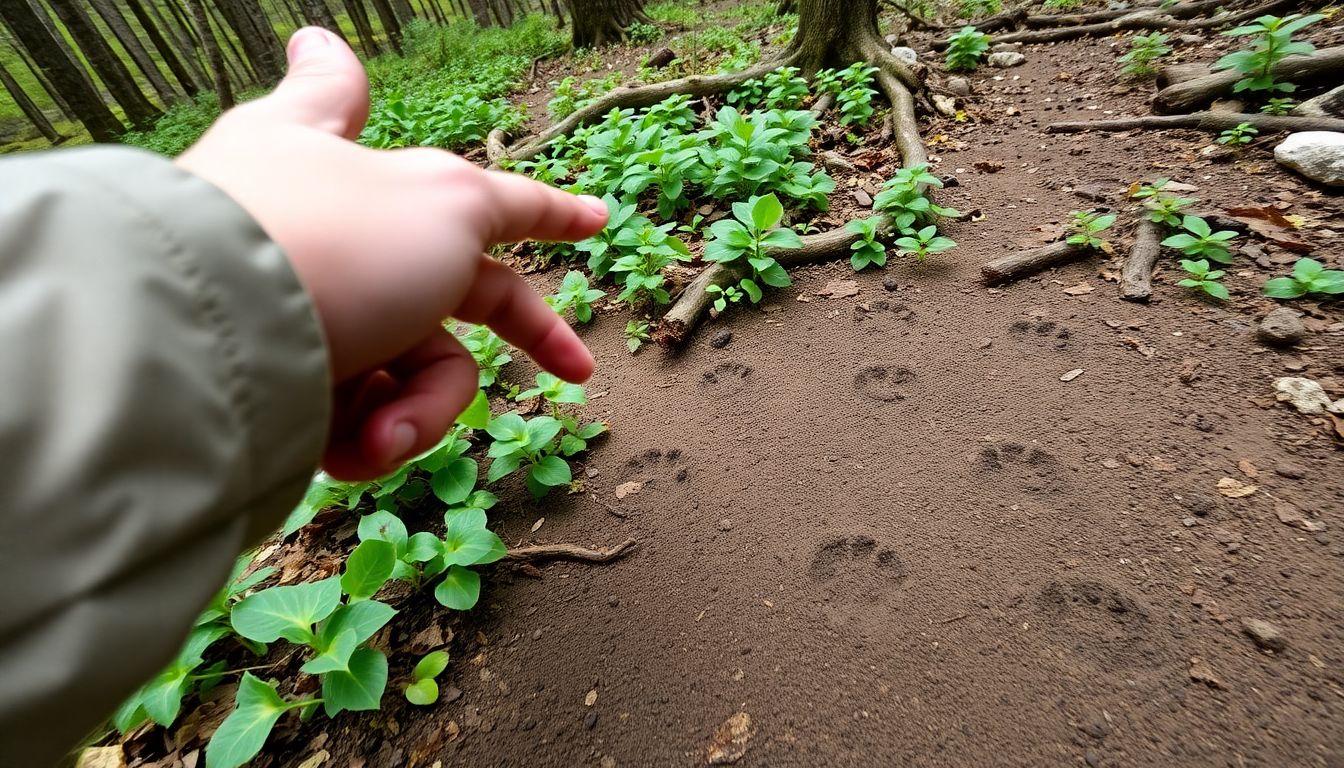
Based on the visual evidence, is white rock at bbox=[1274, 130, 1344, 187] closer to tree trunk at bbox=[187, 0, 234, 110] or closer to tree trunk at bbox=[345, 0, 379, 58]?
tree trunk at bbox=[187, 0, 234, 110]

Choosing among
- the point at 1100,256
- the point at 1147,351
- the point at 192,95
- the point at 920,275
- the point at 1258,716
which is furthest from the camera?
the point at 192,95

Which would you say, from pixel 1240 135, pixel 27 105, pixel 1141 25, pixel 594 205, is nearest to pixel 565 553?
pixel 594 205

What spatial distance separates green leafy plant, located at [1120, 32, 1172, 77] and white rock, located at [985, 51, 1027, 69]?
1.20 metres

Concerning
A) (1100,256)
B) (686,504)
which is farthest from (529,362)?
(1100,256)

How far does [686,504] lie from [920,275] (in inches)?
79.3

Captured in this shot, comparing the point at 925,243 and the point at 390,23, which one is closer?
the point at 925,243

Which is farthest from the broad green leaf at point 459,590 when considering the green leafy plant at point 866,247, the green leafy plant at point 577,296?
the green leafy plant at point 866,247

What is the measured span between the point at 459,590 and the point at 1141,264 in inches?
137

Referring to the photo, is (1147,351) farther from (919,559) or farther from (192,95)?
(192,95)

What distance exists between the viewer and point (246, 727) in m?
1.51

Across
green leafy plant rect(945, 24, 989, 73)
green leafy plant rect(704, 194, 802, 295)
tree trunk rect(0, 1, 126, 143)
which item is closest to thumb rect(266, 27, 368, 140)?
green leafy plant rect(704, 194, 802, 295)

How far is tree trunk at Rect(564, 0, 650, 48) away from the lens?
432 inches

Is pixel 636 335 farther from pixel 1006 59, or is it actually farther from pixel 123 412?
pixel 1006 59

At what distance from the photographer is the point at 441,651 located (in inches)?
71.5
